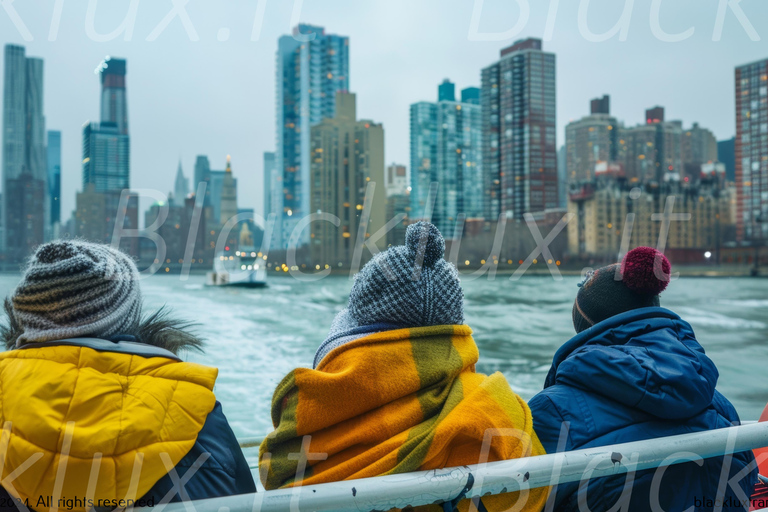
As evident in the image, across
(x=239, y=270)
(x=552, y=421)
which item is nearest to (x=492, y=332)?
(x=552, y=421)

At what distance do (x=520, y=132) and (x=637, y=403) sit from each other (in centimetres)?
9430

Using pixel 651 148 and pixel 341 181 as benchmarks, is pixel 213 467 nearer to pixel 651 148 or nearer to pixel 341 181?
pixel 341 181

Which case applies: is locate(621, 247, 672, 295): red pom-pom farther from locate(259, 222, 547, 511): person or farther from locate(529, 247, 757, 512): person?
locate(259, 222, 547, 511): person

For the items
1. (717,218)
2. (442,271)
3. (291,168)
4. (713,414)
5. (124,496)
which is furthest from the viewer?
(291,168)

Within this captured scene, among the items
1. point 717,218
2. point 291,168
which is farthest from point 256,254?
point 291,168

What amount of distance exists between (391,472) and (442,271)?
0.45m

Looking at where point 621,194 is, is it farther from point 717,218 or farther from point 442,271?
point 442,271

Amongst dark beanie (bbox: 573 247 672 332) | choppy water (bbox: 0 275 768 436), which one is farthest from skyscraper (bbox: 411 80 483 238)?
dark beanie (bbox: 573 247 672 332)

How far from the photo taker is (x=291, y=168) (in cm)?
12500

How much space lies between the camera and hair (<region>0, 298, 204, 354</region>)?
1346 millimetres

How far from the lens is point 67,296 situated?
1.17 m

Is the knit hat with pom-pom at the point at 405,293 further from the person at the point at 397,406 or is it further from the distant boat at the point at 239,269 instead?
the distant boat at the point at 239,269

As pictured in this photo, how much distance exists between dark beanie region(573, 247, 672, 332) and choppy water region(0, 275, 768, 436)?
1159 millimetres

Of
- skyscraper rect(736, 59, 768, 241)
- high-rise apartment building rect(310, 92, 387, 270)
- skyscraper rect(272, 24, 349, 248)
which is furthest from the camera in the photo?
skyscraper rect(272, 24, 349, 248)
